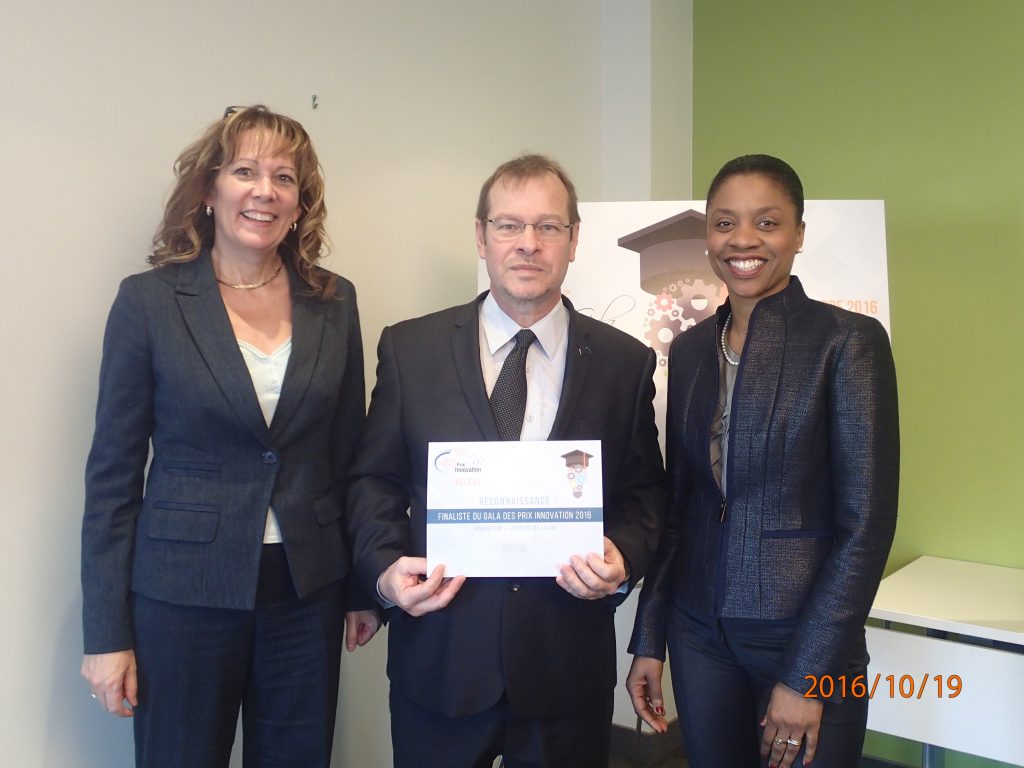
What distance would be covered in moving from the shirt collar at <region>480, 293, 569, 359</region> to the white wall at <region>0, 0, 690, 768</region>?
0.91 meters

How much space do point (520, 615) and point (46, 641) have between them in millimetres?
1097

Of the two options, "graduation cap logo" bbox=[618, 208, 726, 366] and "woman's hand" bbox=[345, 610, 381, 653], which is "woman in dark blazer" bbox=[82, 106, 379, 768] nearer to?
"woman's hand" bbox=[345, 610, 381, 653]

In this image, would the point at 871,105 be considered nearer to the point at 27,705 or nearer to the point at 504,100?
the point at 504,100

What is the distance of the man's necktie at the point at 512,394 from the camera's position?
1.76 metres

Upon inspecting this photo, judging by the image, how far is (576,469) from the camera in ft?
5.39

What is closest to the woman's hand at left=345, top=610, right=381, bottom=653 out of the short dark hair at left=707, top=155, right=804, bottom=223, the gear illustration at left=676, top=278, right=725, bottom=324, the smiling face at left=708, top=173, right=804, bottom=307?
the smiling face at left=708, top=173, right=804, bottom=307

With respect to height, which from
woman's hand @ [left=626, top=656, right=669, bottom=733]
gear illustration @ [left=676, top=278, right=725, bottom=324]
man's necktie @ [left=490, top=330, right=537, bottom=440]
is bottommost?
woman's hand @ [left=626, top=656, right=669, bottom=733]

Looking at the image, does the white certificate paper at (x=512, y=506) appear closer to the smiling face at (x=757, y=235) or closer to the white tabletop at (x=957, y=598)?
the smiling face at (x=757, y=235)

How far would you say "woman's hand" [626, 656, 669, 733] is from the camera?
185 cm

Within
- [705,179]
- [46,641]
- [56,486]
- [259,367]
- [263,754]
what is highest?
[705,179]

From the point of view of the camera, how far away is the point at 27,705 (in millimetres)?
1927

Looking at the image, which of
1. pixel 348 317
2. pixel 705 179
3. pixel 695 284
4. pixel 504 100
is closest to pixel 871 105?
pixel 705 179

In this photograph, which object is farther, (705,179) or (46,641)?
(705,179)
